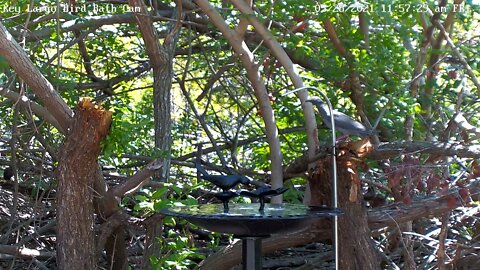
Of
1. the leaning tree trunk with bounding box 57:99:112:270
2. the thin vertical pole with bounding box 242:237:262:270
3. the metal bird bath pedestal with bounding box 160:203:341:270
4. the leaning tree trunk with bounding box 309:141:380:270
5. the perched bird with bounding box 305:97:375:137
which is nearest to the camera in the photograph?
the metal bird bath pedestal with bounding box 160:203:341:270

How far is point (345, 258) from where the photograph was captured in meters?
4.77

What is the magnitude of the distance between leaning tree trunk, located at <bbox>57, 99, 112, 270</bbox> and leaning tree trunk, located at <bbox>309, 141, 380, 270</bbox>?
1.40 meters

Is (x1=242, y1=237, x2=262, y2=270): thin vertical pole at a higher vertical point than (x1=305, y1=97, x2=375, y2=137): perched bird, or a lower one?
lower

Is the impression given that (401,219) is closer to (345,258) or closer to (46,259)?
(345,258)

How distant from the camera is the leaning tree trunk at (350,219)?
185 inches

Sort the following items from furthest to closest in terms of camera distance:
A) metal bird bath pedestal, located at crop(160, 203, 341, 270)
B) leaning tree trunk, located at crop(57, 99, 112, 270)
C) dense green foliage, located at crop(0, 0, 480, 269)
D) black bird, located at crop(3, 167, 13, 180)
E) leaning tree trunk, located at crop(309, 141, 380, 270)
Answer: black bird, located at crop(3, 167, 13, 180)
dense green foliage, located at crop(0, 0, 480, 269)
leaning tree trunk, located at crop(309, 141, 380, 270)
leaning tree trunk, located at crop(57, 99, 112, 270)
metal bird bath pedestal, located at crop(160, 203, 341, 270)

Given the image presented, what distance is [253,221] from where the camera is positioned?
3072 mm

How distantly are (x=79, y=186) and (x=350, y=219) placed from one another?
168cm

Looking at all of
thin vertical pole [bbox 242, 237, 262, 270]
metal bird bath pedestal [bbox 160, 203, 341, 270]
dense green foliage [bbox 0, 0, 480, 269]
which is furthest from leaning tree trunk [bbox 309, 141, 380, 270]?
thin vertical pole [bbox 242, 237, 262, 270]

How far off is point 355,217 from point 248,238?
1.54 m

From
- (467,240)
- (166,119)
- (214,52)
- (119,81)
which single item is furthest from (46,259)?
(467,240)

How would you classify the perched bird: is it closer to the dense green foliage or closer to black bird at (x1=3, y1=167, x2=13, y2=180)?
the dense green foliage

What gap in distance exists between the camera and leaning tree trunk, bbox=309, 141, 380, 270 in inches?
185

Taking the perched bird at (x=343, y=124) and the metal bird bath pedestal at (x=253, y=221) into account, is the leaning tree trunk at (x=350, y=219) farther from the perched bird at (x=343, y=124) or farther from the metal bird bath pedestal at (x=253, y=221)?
the metal bird bath pedestal at (x=253, y=221)
